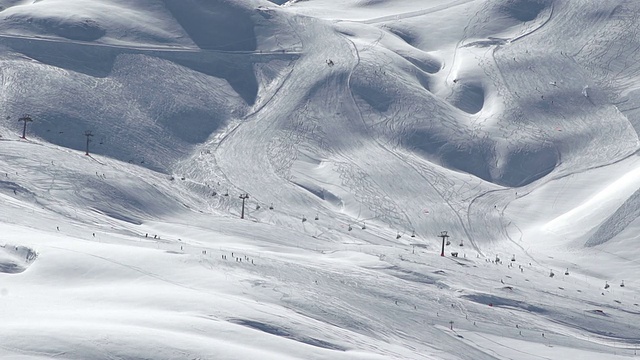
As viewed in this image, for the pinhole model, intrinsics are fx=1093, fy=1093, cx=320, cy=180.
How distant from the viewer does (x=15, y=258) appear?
58656mm

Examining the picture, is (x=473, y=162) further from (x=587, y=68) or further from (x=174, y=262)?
(x=174, y=262)

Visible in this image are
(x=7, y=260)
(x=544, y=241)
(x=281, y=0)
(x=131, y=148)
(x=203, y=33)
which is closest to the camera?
(x=7, y=260)

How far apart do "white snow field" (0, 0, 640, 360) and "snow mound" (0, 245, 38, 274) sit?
172mm

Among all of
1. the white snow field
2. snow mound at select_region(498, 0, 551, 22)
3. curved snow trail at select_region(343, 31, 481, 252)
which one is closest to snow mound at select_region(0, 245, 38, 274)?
the white snow field

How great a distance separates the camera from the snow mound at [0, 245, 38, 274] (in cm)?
5759

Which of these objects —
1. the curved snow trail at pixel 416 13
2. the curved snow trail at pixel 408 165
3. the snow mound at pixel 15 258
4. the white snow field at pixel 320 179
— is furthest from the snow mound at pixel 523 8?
the snow mound at pixel 15 258

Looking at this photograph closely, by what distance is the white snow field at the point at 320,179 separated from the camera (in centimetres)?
5691

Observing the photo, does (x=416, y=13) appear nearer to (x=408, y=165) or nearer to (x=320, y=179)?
(x=408, y=165)

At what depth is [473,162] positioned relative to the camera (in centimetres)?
10400

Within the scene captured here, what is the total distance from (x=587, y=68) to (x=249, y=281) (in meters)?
67.5

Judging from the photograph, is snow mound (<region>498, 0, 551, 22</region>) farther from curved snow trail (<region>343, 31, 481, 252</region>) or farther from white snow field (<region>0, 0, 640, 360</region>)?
curved snow trail (<region>343, 31, 481, 252</region>)

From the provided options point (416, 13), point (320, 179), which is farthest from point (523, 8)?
point (320, 179)

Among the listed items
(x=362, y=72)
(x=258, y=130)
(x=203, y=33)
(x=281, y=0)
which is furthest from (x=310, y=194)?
(x=281, y=0)

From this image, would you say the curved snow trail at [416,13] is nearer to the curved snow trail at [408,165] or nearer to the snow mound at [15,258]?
the curved snow trail at [408,165]
